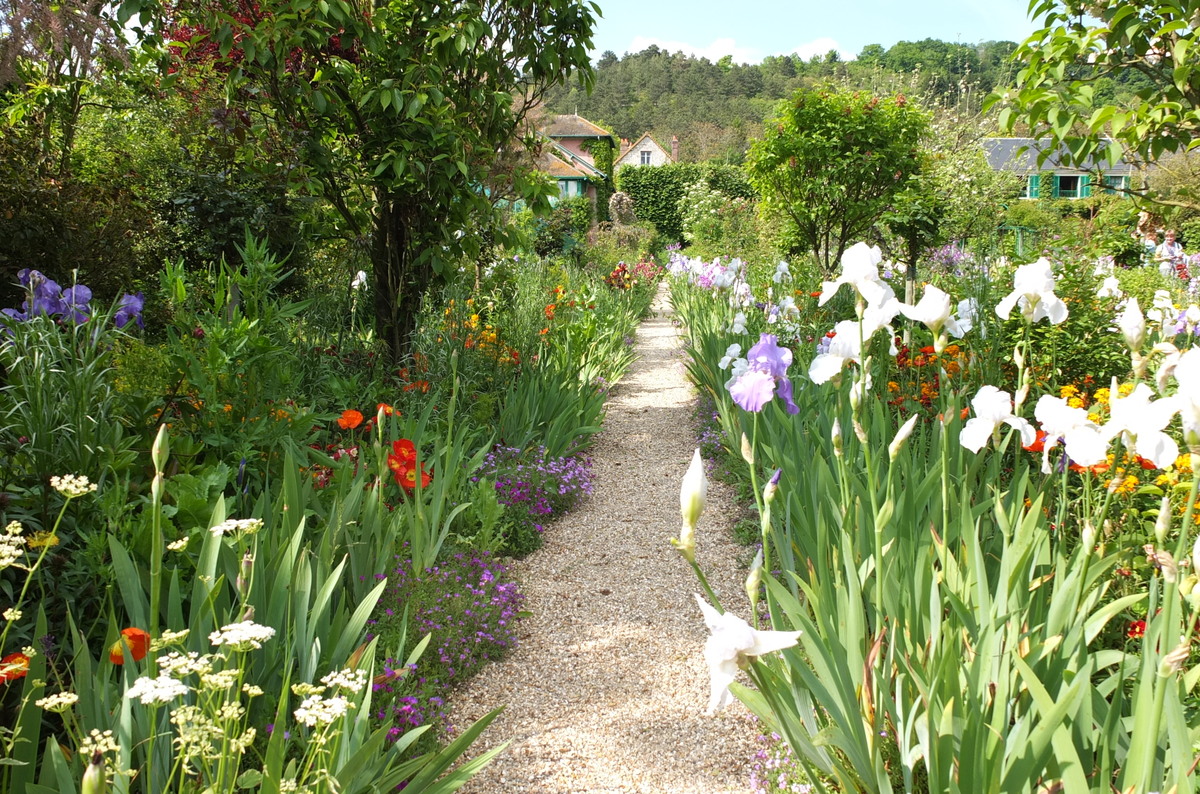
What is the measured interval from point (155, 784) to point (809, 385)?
112 inches

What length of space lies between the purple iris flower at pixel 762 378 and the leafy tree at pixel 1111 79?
1155mm

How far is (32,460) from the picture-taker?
2027 millimetres

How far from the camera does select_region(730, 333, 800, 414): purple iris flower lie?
69.8 inches

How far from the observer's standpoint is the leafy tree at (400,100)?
4121 mm

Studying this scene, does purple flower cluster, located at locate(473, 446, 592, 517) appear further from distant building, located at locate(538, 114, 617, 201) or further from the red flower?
distant building, located at locate(538, 114, 617, 201)

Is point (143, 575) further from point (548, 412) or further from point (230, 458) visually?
point (548, 412)

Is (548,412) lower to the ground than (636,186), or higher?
lower

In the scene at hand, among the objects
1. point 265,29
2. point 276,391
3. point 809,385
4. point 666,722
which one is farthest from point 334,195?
point 666,722

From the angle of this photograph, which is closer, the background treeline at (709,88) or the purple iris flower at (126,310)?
the purple iris flower at (126,310)

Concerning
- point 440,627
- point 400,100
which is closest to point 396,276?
point 400,100

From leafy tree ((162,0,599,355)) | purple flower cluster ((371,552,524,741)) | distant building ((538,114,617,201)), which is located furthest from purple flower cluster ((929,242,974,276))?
distant building ((538,114,617,201))

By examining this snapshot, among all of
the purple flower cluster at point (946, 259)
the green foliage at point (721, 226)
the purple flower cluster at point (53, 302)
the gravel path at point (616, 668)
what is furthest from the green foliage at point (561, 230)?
the purple flower cluster at point (53, 302)

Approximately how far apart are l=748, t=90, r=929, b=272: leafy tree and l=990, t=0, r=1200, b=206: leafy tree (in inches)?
206

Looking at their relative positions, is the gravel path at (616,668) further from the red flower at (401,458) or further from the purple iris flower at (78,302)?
the purple iris flower at (78,302)
